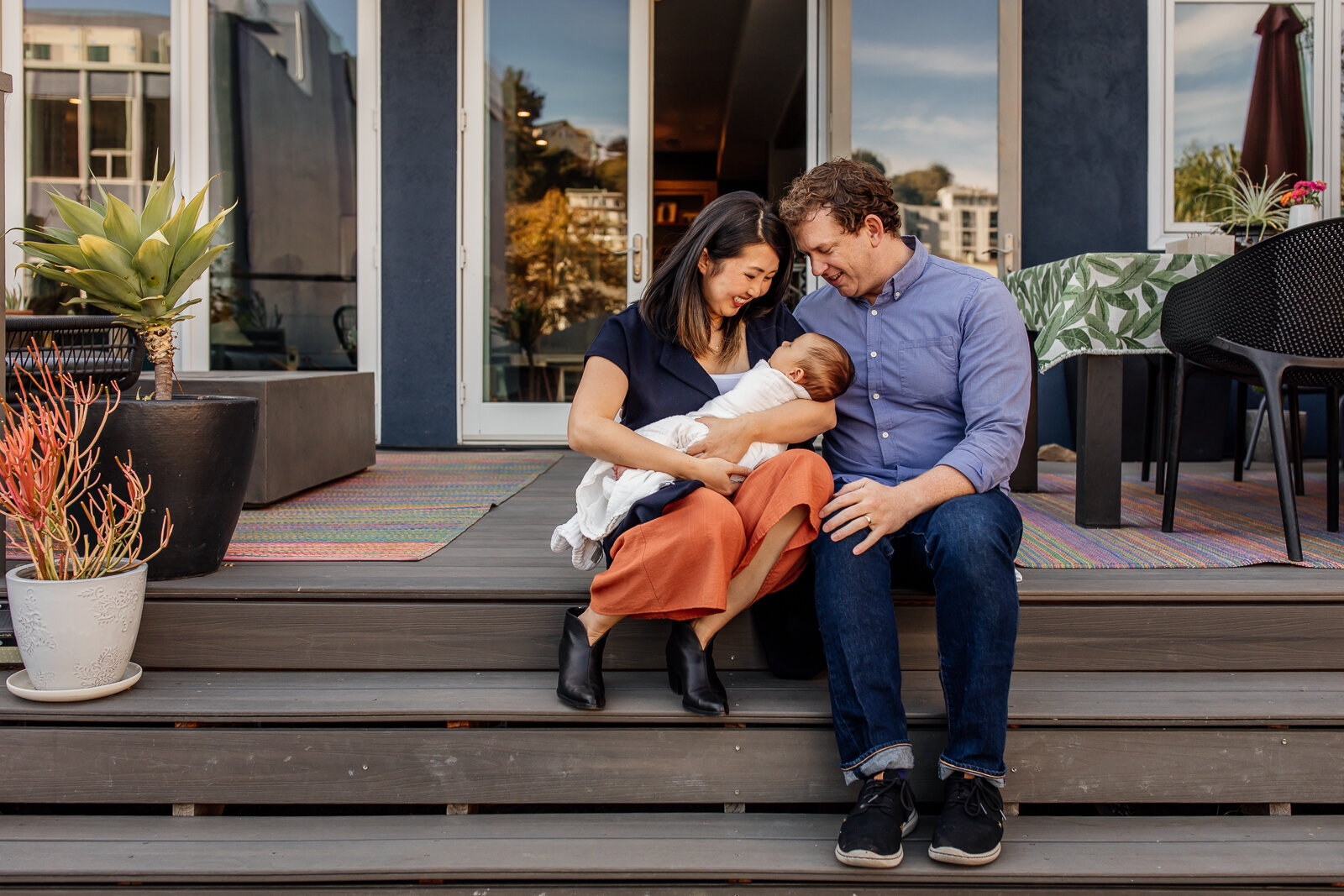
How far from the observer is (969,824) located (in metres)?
→ 1.44

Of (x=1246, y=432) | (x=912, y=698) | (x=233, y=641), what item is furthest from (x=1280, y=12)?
(x=233, y=641)

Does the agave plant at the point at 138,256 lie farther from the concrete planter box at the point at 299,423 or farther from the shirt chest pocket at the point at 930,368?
the shirt chest pocket at the point at 930,368

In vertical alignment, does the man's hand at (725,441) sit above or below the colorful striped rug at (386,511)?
above

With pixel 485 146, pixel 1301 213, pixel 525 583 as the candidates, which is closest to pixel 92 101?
pixel 485 146

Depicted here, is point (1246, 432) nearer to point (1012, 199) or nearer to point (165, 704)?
point (1012, 199)

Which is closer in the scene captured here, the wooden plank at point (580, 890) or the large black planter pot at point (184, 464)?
the wooden plank at point (580, 890)

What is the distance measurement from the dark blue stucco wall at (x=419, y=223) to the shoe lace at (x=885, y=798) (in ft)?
11.7

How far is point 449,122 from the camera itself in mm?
4602

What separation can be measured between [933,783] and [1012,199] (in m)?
3.38

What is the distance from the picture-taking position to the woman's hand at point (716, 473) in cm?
166

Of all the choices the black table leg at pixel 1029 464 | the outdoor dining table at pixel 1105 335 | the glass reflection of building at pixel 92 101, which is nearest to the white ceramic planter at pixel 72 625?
the outdoor dining table at pixel 1105 335

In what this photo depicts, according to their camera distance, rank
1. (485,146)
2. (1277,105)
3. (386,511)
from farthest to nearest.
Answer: (485,146), (1277,105), (386,511)

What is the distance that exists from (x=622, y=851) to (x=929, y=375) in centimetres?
103

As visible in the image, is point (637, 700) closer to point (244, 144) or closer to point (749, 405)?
point (749, 405)
